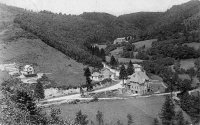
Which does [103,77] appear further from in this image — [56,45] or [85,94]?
[56,45]

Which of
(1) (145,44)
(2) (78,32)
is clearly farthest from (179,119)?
(2) (78,32)

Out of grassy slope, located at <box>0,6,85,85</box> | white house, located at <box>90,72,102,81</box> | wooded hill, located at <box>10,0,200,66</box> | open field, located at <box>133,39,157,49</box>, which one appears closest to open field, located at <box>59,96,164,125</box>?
grassy slope, located at <box>0,6,85,85</box>

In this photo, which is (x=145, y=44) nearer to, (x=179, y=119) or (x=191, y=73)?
(x=191, y=73)

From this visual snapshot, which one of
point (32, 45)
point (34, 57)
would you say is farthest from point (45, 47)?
point (34, 57)

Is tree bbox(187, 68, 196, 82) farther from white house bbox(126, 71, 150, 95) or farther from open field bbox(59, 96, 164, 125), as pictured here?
open field bbox(59, 96, 164, 125)

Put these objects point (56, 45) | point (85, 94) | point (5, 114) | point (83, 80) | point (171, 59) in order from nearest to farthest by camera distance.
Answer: point (5, 114) → point (85, 94) → point (83, 80) → point (171, 59) → point (56, 45)

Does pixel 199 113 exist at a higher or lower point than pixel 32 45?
lower
